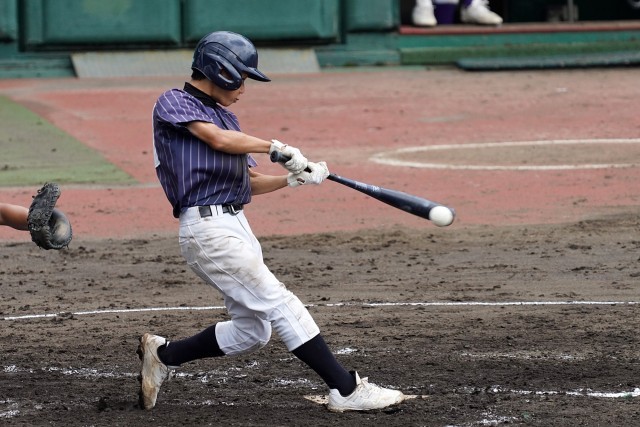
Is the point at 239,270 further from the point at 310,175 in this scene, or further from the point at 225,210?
the point at 310,175

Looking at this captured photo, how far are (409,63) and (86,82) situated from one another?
4.87 meters

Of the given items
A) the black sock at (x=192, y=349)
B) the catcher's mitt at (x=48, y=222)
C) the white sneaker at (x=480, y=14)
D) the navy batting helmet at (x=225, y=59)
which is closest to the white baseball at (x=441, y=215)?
the navy batting helmet at (x=225, y=59)

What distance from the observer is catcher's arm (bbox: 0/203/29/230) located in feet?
23.3

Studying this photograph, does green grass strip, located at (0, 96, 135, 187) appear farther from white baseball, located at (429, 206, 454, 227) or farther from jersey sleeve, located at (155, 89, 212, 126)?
white baseball, located at (429, 206, 454, 227)

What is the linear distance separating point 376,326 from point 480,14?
13138 millimetres

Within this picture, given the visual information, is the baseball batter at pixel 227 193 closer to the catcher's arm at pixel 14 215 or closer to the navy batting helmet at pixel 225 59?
the navy batting helmet at pixel 225 59

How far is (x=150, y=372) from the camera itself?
6223mm

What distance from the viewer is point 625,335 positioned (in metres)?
7.45

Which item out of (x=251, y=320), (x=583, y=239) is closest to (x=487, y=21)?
(x=583, y=239)

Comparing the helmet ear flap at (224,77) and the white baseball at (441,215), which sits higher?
the helmet ear flap at (224,77)

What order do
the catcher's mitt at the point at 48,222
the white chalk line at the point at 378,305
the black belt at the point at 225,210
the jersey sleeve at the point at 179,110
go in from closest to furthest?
1. the jersey sleeve at the point at 179,110
2. the black belt at the point at 225,210
3. the catcher's mitt at the point at 48,222
4. the white chalk line at the point at 378,305

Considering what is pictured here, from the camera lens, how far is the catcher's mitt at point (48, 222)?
686 cm

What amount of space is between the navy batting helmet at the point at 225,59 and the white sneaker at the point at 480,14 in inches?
570

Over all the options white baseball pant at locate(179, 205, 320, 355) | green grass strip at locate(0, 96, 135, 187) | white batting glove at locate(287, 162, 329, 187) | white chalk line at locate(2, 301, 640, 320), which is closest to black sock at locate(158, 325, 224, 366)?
white baseball pant at locate(179, 205, 320, 355)
